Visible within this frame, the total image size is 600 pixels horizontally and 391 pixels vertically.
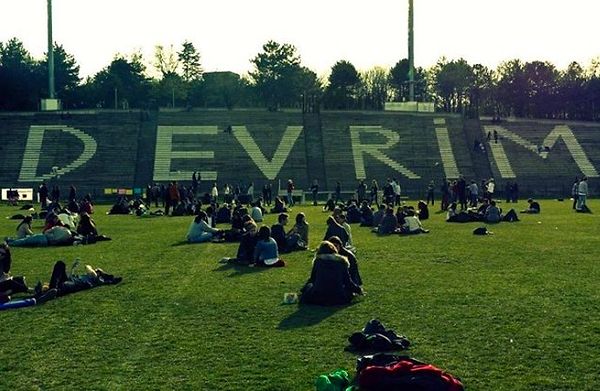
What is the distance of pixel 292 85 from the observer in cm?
11162

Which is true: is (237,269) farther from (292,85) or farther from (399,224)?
(292,85)

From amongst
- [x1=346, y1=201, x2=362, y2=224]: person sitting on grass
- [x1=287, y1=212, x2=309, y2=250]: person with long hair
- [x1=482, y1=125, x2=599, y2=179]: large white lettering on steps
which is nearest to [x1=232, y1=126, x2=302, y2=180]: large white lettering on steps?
[x1=482, y1=125, x2=599, y2=179]: large white lettering on steps

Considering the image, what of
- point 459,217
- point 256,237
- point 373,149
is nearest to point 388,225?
point 459,217

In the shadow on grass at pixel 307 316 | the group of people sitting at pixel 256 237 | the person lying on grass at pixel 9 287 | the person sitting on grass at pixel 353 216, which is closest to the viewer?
the shadow on grass at pixel 307 316

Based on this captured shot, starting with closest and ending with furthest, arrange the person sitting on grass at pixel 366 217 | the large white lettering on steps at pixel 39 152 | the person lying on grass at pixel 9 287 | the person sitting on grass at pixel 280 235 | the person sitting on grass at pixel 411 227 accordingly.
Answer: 1. the person lying on grass at pixel 9 287
2. the person sitting on grass at pixel 280 235
3. the person sitting on grass at pixel 411 227
4. the person sitting on grass at pixel 366 217
5. the large white lettering on steps at pixel 39 152

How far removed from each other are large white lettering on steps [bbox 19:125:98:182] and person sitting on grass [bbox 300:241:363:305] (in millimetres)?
45755

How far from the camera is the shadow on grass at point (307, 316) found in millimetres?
11932

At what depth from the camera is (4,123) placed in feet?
208

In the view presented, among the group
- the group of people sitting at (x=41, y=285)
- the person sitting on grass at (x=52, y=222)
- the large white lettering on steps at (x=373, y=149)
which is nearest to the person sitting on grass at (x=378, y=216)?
the person sitting on grass at (x=52, y=222)

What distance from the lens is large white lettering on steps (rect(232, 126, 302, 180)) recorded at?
58844mm

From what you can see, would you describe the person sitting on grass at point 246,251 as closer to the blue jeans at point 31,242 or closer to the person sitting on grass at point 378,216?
the blue jeans at point 31,242

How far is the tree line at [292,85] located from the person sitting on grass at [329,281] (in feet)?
245

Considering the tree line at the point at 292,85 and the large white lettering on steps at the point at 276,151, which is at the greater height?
the tree line at the point at 292,85

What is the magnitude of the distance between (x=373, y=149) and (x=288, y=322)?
167 ft
